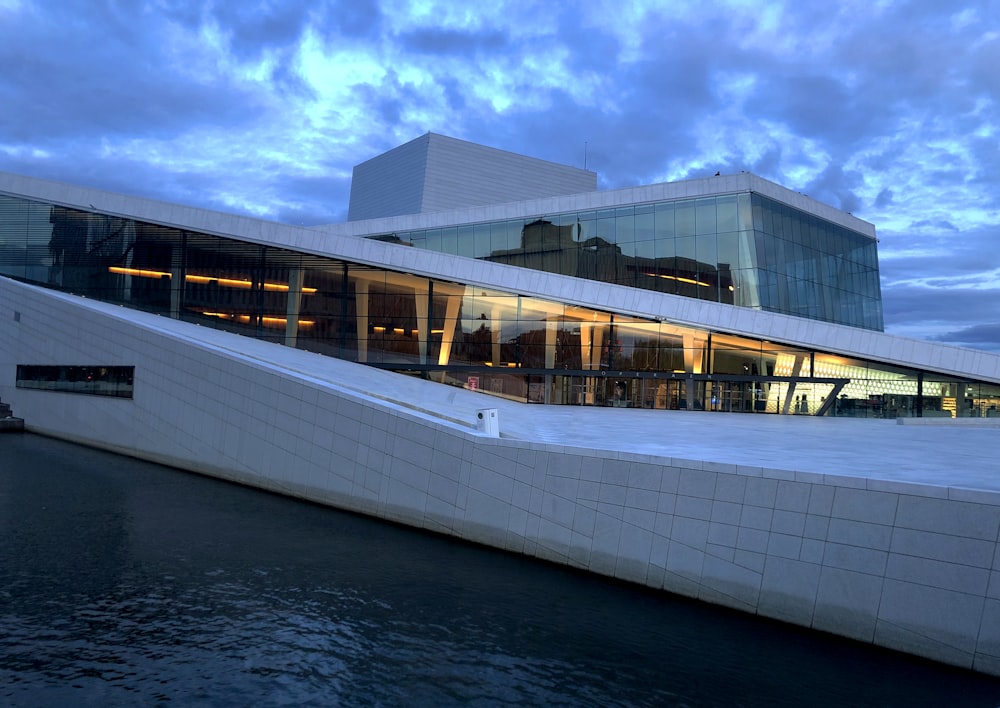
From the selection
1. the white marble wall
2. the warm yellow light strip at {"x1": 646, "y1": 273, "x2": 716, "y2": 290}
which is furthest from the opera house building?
the warm yellow light strip at {"x1": 646, "y1": 273, "x2": 716, "y2": 290}

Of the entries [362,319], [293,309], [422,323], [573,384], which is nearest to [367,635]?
[573,384]

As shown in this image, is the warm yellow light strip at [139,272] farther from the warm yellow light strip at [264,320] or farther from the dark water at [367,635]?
the dark water at [367,635]

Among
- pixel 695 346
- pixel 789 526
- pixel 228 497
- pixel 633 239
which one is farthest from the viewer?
pixel 633 239

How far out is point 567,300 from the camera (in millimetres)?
28719

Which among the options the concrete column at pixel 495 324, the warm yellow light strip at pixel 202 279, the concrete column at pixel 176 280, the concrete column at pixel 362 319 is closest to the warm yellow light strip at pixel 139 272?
the warm yellow light strip at pixel 202 279

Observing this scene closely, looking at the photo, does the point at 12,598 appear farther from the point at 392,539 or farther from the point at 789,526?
the point at 789,526

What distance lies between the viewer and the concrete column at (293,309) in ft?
100

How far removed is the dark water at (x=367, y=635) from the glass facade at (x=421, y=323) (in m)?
15.2

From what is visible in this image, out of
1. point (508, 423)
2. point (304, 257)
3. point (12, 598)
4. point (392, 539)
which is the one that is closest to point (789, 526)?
point (392, 539)

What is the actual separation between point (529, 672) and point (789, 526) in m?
4.28

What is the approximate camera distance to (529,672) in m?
9.18

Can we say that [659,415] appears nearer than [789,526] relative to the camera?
No

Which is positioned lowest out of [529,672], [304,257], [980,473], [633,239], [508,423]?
[529,672]

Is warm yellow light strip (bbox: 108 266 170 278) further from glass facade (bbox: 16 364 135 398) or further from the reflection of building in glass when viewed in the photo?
glass facade (bbox: 16 364 135 398)
